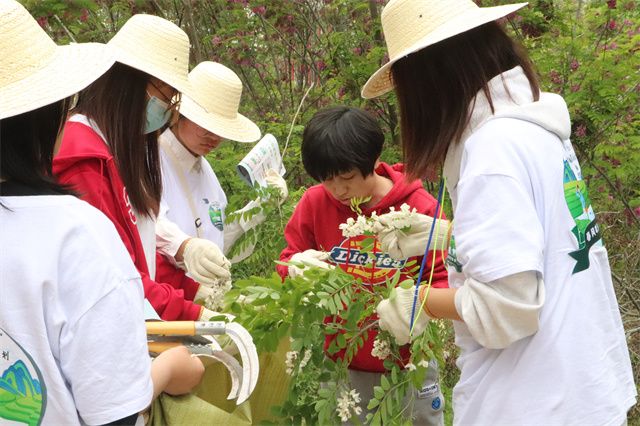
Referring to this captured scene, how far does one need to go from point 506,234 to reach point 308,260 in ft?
3.60

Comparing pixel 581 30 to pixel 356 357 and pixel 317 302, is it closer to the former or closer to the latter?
pixel 356 357

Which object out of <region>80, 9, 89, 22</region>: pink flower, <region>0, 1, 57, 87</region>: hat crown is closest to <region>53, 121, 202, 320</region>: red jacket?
<region>0, 1, 57, 87</region>: hat crown

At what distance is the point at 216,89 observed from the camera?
3586 mm

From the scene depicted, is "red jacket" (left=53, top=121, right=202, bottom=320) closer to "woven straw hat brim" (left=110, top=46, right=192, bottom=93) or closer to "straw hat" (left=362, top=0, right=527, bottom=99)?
"woven straw hat brim" (left=110, top=46, right=192, bottom=93)

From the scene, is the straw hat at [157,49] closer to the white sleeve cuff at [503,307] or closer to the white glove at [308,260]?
the white glove at [308,260]

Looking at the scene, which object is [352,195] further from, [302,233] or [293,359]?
[293,359]

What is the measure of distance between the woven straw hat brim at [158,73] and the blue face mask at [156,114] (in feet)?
Answer: 0.28

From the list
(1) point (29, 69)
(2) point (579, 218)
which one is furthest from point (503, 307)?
(1) point (29, 69)

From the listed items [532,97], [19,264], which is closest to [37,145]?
[19,264]

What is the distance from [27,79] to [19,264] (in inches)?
→ 14.3

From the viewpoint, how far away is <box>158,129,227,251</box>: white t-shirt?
3.32 meters

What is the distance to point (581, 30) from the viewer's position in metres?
5.70

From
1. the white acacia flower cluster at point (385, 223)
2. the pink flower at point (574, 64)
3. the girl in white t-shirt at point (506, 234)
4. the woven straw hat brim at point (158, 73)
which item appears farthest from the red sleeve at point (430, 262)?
the pink flower at point (574, 64)

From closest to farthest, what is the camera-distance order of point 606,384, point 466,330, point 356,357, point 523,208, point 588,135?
point 523,208 → point 606,384 → point 466,330 → point 356,357 → point 588,135
